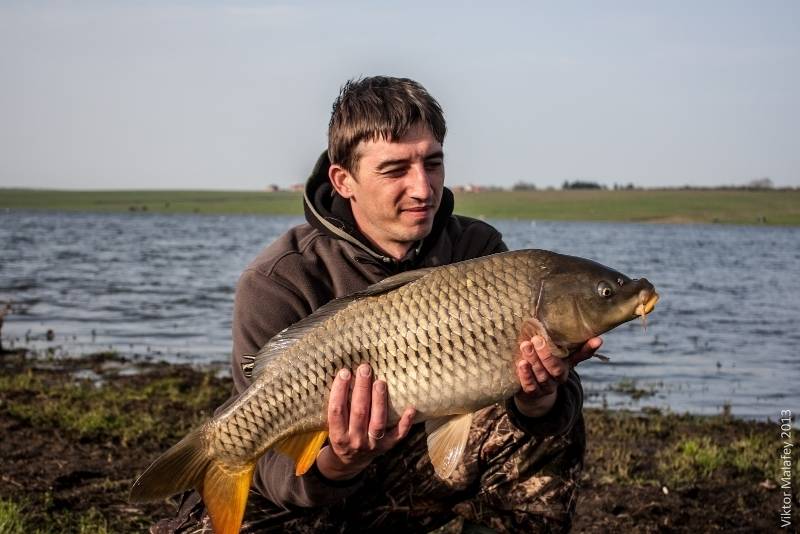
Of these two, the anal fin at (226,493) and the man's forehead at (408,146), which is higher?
the man's forehead at (408,146)

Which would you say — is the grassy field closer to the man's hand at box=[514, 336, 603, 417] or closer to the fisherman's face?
the fisherman's face

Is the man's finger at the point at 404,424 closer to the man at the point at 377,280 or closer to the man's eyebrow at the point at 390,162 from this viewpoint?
the man at the point at 377,280

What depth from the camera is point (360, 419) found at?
2986mm

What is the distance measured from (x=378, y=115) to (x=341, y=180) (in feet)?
1.12

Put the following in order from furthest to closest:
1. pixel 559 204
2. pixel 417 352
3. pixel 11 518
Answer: pixel 559 204 < pixel 11 518 < pixel 417 352

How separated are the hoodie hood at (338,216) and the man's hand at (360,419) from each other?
81cm

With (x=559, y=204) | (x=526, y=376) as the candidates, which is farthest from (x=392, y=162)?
(x=559, y=204)

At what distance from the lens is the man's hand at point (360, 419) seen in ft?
9.69

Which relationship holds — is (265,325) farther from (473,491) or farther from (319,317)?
(473,491)

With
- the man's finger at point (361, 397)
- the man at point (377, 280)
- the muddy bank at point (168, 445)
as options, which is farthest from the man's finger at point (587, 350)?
the muddy bank at point (168, 445)

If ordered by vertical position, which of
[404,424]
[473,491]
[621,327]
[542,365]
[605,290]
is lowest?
[621,327]

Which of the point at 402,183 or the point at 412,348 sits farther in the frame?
the point at 402,183

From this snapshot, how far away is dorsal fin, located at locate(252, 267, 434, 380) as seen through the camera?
307cm

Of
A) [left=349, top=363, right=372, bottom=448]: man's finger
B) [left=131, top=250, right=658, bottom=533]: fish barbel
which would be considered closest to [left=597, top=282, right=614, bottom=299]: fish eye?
[left=131, top=250, right=658, bottom=533]: fish barbel
